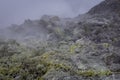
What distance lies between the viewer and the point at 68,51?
24516 mm

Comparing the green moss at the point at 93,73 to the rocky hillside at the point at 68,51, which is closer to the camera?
the green moss at the point at 93,73

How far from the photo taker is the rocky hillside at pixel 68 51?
20213mm

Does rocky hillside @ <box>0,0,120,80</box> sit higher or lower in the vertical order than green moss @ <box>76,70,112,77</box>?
higher

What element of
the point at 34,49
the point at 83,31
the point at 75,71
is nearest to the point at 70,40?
the point at 83,31

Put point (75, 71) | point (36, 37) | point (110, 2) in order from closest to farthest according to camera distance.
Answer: point (75, 71) → point (36, 37) → point (110, 2)

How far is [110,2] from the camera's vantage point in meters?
35.1

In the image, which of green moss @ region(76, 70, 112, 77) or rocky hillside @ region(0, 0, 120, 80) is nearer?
green moss @ region(76, 70, 112, 77)

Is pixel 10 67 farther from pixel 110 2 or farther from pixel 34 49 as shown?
pixel 110 2

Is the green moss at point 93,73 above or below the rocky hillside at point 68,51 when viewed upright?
below

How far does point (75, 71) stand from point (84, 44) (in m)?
5.86

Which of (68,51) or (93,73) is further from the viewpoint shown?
(68,51)

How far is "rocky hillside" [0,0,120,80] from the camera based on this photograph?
20.2 meters

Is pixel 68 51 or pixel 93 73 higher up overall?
pixel 68 51

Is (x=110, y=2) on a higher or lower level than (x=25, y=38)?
higher
